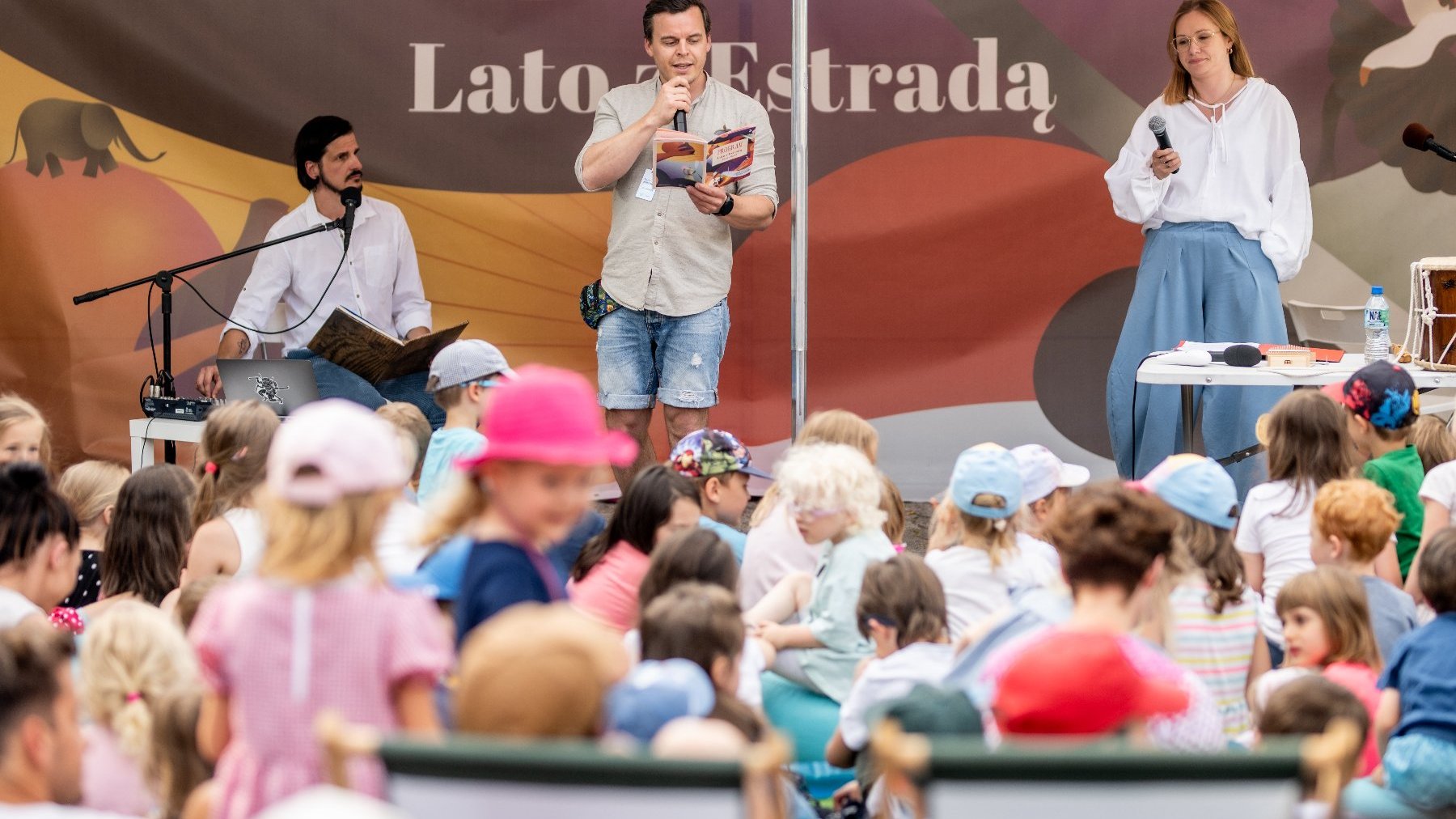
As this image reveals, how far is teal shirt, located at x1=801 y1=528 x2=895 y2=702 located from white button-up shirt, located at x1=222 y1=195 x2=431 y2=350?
3225 millimetres

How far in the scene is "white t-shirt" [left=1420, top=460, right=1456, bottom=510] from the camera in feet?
12.0

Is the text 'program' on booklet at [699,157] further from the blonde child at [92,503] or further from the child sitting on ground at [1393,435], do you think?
the child sitting on ground at [1393,435]

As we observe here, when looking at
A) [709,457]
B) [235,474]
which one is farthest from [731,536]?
[235,474]

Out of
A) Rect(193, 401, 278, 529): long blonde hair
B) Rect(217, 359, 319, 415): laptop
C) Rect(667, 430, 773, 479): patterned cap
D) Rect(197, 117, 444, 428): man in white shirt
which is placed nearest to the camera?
Rect(193, 401, 278, 529): long blonde hair

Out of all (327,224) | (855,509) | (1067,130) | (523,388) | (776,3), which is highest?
(776,3)

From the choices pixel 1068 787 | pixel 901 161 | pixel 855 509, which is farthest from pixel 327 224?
pixel 1068 787

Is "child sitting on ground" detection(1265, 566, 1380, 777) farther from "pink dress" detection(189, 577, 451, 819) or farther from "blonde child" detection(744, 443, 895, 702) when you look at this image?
"pink dress" detection(189, 577, 451, 819)

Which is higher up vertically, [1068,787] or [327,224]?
[327,224]

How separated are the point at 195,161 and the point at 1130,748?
5726mm

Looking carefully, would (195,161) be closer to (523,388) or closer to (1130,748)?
(523,388)

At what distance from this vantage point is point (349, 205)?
5.82 meters

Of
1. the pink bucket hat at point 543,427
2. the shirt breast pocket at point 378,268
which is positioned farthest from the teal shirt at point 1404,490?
the shirt breast pocket at point 378,268

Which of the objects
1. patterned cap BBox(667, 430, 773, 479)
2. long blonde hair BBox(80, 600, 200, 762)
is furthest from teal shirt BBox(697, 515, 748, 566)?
long blonde hair BBox(80, 600, 200, 762)

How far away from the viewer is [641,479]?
347 centimetres
